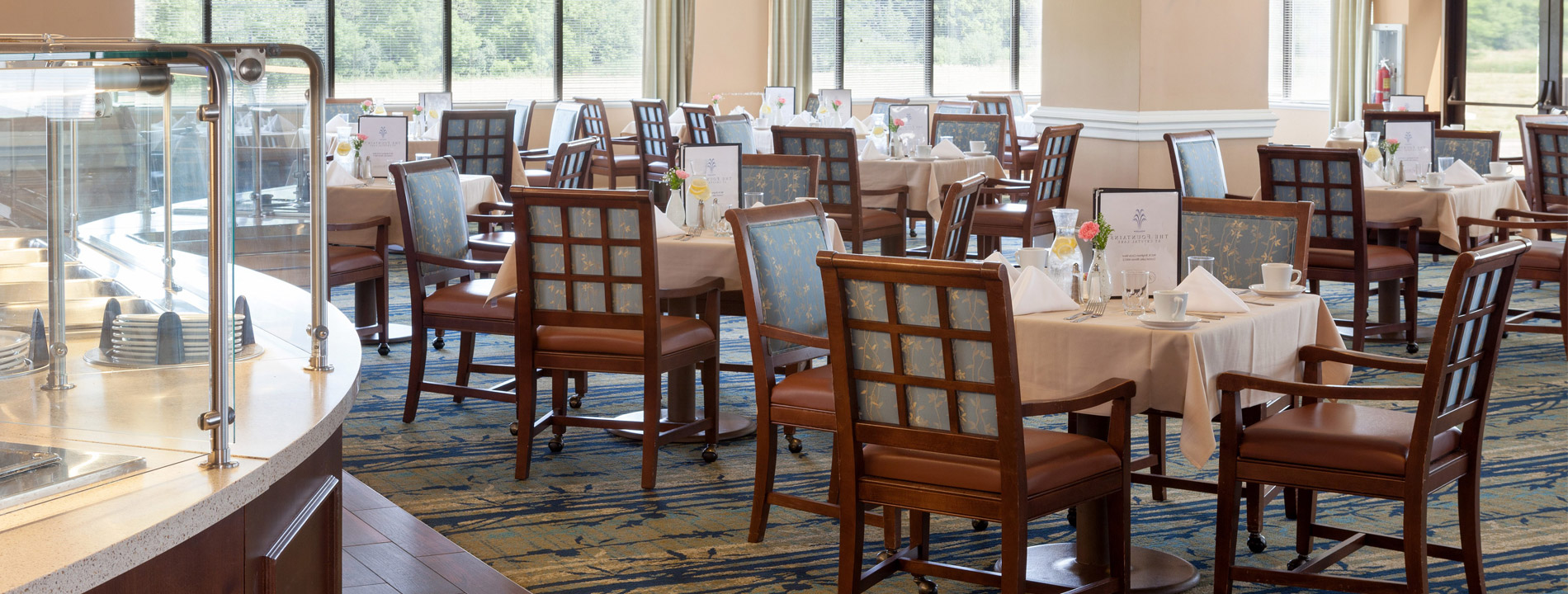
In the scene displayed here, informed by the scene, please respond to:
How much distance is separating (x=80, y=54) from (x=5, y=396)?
44 cm

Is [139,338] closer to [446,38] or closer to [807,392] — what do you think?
[807,392]

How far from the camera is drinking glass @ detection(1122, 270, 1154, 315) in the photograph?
340 cm

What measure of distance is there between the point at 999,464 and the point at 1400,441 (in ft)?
2.96

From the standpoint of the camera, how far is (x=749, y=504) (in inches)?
163

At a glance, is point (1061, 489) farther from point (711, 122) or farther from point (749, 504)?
point (711, 122)

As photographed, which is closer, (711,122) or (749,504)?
(749,504)

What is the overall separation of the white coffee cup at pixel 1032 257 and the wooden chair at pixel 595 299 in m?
1.08

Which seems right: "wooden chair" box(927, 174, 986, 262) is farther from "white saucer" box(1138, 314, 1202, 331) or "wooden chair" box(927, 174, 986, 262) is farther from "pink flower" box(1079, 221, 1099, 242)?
"white saucer" box(1138, 314, 1202, 331)

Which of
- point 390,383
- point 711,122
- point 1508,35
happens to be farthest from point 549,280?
point 1508,35

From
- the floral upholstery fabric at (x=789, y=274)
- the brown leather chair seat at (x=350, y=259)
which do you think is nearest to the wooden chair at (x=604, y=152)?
the brown leather chair seat at (x=350, y=259)

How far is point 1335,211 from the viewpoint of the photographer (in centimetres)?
590

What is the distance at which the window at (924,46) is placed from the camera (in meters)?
13.9

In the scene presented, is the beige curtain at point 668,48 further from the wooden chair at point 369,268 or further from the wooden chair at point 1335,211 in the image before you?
the wooden chair at point 1335,211

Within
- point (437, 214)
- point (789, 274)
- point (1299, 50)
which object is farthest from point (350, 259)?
point (1299, 50)
